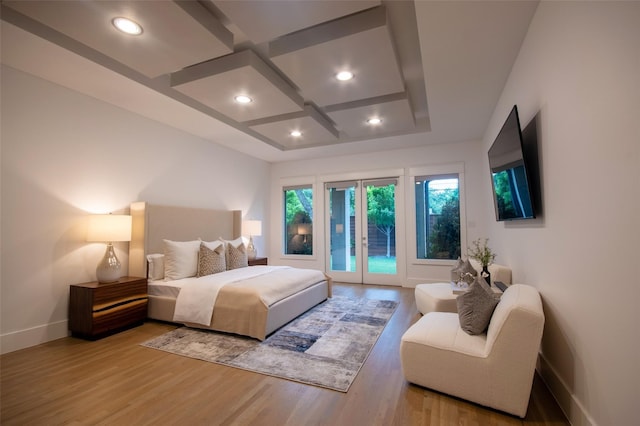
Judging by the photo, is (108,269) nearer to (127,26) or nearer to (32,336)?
(32,336)

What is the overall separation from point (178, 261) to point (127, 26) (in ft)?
8.84

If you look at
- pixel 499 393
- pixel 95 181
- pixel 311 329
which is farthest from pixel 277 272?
pixel 499 393

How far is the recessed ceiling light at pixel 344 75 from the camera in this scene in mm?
2850

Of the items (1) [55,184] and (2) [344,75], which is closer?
(2) [344,75]

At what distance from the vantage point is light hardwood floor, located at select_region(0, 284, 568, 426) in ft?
6.01

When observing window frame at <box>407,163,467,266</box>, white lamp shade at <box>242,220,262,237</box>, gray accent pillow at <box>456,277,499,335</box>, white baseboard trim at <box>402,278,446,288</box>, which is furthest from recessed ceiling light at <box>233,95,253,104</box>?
white baseboard trim at <box>402,278,446,288</box>

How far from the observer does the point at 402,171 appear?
5.75 m

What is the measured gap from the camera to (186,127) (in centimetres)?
453

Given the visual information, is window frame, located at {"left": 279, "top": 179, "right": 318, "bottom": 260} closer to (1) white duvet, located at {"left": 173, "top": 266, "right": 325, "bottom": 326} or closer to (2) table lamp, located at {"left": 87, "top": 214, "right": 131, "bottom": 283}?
(1) white duvet, located at {"left": 173, "top": 266, "right": 325, "bottom": 326}

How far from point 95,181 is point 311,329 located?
10.3 ft

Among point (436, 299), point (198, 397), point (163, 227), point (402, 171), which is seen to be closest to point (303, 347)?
point (198, 397)

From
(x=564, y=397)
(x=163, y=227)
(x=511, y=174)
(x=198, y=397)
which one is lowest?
(x=198, y=397)

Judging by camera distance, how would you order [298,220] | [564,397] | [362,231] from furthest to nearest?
[298,220] < [362,231] < [564,397]

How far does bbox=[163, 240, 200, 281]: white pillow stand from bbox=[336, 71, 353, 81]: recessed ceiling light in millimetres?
2968
